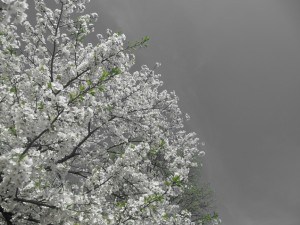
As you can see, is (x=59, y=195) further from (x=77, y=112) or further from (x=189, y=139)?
(x=189, y=139)

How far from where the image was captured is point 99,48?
770cm

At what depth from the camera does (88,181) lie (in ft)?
22.9

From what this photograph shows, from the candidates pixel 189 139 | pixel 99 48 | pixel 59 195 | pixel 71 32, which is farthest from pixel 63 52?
pixel 189 139

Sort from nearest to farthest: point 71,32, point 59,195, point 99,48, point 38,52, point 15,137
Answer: point 15,137, point 59,195, point 99,48, point 71,32, point 38,52

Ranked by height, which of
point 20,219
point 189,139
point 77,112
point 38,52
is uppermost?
point 189,139

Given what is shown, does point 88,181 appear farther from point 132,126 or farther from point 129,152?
point 132,126

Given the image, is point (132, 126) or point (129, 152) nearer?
point (129, 152)

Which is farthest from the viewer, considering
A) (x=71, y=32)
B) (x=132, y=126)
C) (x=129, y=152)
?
(x=132, y=126)

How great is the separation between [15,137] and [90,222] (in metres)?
2.06

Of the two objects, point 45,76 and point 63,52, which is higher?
point 63,52

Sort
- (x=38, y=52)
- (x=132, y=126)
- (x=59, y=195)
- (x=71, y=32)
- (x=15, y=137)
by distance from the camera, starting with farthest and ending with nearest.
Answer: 1. (x=132, y=126)
2. (x=38, y=52)
3. (x=71, y=32)
4. (x=59, y=195)
5. (x=15, y=137)

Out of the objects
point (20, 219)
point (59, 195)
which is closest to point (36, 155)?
point (59, 195)

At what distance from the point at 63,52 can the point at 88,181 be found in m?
4.43

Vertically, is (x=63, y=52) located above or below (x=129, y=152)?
above
